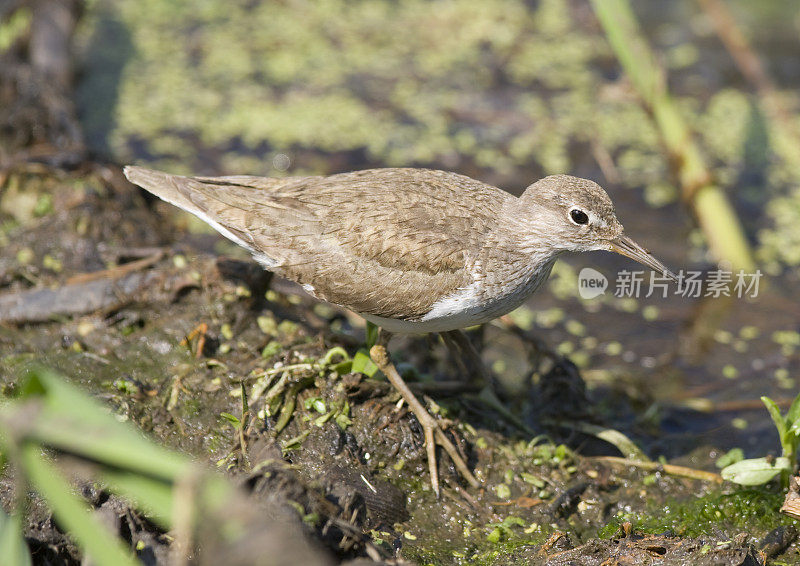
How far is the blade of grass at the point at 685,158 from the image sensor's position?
7172 millimetres

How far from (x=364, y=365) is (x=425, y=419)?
18.7 inches

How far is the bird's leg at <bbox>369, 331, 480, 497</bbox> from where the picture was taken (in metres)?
4.83

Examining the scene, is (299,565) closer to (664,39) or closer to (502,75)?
(502,75)

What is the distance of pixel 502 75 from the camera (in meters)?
9.73

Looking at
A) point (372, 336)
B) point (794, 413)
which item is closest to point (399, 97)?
point (372, 336)

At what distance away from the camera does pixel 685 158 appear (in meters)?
7.32

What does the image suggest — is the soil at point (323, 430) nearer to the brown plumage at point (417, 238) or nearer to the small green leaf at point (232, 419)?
the small green leaf at point (232, 419)

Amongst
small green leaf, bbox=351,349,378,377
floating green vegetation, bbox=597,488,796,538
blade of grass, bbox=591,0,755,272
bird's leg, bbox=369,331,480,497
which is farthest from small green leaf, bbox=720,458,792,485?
blade of grass, bbox=591,0,755,272

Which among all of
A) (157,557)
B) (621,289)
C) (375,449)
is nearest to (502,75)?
(621,289)

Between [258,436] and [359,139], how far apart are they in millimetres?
4796

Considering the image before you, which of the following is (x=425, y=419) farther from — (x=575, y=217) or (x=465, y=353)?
(x=575, y=217)

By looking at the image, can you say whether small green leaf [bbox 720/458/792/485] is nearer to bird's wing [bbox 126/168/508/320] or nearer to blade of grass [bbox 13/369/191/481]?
bird's wing [bbox 126/168/508/320]

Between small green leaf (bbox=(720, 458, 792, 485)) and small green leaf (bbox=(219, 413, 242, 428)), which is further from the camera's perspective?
small green leaf (bbox=(720, 458, 792, 485))

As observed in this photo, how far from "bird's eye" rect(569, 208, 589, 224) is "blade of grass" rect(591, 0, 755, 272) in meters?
2.80
